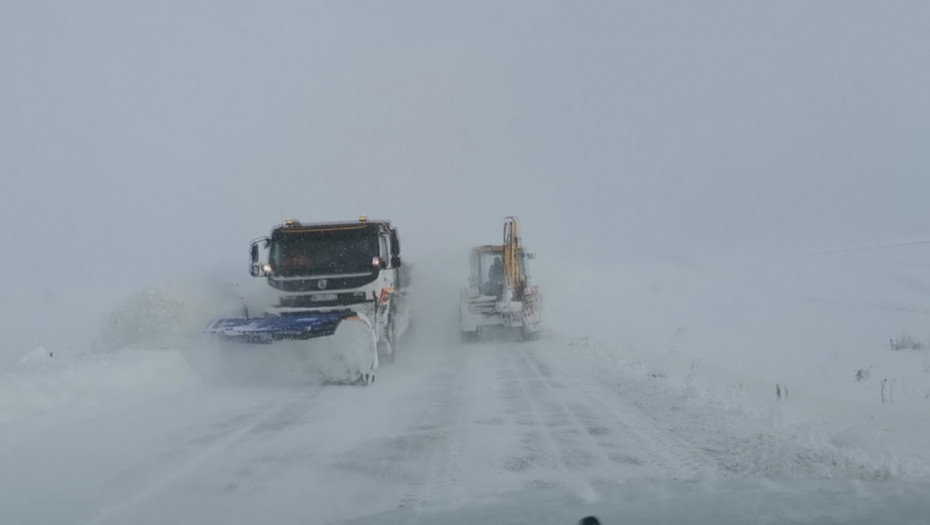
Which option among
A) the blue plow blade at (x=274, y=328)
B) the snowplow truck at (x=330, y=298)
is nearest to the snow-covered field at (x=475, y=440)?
Answer: the snowplow truck at (x=330, y=298)

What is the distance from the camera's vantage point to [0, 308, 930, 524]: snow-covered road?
599 centimetres

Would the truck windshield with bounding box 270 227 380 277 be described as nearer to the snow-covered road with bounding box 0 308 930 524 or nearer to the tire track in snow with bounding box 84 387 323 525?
the snow-covered road with bounding box 0 308 930 524

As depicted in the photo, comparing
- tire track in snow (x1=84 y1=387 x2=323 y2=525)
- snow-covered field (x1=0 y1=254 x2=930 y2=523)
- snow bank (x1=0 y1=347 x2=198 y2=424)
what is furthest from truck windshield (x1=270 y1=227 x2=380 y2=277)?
tire track in snow (x1=84 y1=387 x2=323 y2=525)

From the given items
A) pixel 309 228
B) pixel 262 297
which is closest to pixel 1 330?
pixel 262 297

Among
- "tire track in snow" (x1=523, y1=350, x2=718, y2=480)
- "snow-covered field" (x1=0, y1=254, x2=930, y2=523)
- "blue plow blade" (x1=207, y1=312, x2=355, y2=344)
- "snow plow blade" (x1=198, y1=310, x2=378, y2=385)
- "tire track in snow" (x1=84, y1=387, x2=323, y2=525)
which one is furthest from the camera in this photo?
"snow plow blade" (x1=198, y1=310, x2=378, y2=385)

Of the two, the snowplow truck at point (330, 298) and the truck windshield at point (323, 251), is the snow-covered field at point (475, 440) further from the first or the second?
the truck windshield at point (323, 251)

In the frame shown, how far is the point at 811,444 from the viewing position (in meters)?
7.30

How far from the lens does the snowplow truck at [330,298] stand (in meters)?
12.8

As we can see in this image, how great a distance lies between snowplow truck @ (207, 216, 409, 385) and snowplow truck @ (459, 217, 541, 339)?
5004 mm

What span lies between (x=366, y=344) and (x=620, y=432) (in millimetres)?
Result: 5506

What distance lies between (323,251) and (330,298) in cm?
116

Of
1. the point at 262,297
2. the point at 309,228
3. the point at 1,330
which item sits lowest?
the point at 1,330

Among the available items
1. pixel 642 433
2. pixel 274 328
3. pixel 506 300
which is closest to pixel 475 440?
pixel 642 433

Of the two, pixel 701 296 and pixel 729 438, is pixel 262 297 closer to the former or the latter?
pixel 729 438
